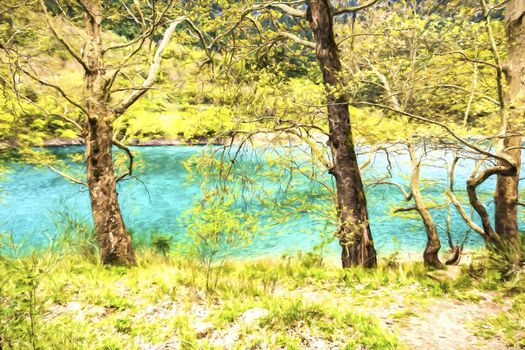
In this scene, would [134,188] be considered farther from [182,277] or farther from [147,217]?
[182,277]

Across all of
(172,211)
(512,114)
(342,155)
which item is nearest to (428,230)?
(342,155)

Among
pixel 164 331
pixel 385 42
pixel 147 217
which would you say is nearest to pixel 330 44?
pixel 385 42

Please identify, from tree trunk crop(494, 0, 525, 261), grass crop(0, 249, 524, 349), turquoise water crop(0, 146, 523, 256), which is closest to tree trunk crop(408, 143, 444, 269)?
grass crop(0, 249, 524, 349)

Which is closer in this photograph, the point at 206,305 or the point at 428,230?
the point at 206,305

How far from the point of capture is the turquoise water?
11.2m

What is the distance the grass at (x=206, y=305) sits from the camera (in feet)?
10.1

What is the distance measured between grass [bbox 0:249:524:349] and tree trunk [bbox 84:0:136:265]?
53cm

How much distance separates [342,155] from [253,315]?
3.31 m

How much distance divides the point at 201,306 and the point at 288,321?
137 cm

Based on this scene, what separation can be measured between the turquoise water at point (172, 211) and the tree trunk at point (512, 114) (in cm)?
190

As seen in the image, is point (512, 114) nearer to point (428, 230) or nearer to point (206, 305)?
point (428, 230)

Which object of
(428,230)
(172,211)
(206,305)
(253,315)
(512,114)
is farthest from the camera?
(172,211)

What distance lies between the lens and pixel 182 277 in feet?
17.1

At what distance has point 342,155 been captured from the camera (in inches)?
230
